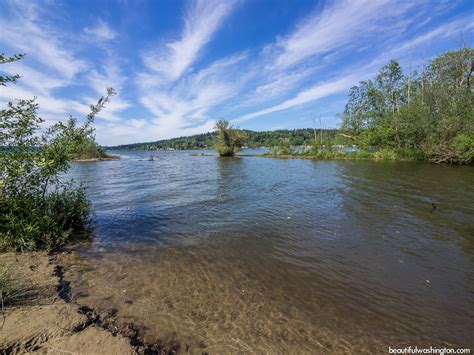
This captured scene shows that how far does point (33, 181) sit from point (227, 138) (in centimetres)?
5705

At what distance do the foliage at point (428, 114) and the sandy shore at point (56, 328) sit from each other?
1648 inches

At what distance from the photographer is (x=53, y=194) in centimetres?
801

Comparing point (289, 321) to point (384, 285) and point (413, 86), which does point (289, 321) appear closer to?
point (384, 285)

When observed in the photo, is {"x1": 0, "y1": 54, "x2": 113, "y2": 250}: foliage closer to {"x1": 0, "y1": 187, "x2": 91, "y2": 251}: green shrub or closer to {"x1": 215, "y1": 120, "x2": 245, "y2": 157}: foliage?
{"x1": 0, "y1": 187, "x2": 91, "y2": 251}: green shrub

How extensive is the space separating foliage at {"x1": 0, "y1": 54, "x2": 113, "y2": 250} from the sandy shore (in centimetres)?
216

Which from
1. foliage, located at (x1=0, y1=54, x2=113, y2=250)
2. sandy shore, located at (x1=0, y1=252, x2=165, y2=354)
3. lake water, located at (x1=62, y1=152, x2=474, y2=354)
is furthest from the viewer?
foliage, located at (x1=0, y1=54, x2=113, y2=250)

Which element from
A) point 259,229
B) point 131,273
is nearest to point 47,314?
point 131,273

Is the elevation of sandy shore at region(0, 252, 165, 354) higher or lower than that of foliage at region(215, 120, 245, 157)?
lower

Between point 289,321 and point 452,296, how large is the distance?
3959 millimetres

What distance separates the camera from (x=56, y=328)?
341cm

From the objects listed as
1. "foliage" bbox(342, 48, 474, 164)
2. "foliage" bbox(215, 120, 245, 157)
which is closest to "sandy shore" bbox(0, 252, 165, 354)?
"foliage" bbox(342, 48, 474, 164)

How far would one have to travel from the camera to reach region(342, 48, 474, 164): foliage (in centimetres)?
3153

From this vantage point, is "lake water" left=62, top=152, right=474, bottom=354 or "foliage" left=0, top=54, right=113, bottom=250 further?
"foliage" left=0, top=54, right=113, bottom=250

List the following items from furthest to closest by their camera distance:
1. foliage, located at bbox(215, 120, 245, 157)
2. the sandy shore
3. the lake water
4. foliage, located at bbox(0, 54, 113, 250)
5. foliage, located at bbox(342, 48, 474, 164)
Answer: foliage, located at bbox(215, 120, 245, 157) < foliage, located at bbox(342, 48, 474, 164) < foliage, located at bbox(0, 54, 113, 250) < the lake water < the sandy shore
